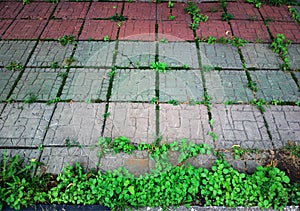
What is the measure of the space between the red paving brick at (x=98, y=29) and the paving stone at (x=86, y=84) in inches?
32.1

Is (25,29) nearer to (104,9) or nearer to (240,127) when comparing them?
(104,9)

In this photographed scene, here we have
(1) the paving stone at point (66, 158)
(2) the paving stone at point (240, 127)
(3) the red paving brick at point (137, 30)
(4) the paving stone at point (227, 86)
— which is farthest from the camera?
(3) the red paving brick at point (137, 30)

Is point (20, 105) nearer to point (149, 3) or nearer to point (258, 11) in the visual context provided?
point (149, 3)

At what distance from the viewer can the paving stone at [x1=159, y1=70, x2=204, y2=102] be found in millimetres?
3805

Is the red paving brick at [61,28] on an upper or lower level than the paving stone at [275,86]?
upper

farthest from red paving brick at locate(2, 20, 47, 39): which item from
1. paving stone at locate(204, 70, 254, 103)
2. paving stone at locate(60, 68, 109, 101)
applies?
paving stone at locate(204, 70, 254, 103)

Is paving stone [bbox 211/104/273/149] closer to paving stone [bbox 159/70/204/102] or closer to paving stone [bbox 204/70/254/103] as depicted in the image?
paving stone [bbox 204/70/254/103]

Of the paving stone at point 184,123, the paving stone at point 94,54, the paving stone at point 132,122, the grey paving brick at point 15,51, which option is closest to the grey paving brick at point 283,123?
the paving stone at point 184,123

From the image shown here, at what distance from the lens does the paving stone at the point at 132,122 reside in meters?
3.37

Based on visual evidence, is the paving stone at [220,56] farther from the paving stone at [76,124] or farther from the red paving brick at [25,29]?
the red paving brick at [25,29]

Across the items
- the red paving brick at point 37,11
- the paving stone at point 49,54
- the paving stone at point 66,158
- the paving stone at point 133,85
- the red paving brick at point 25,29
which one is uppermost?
the red paving brick at point 37,11

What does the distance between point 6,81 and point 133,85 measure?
5.72ft

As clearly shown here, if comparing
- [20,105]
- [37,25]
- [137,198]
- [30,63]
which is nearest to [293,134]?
[137,198]

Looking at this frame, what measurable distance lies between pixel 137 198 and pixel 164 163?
479mm
